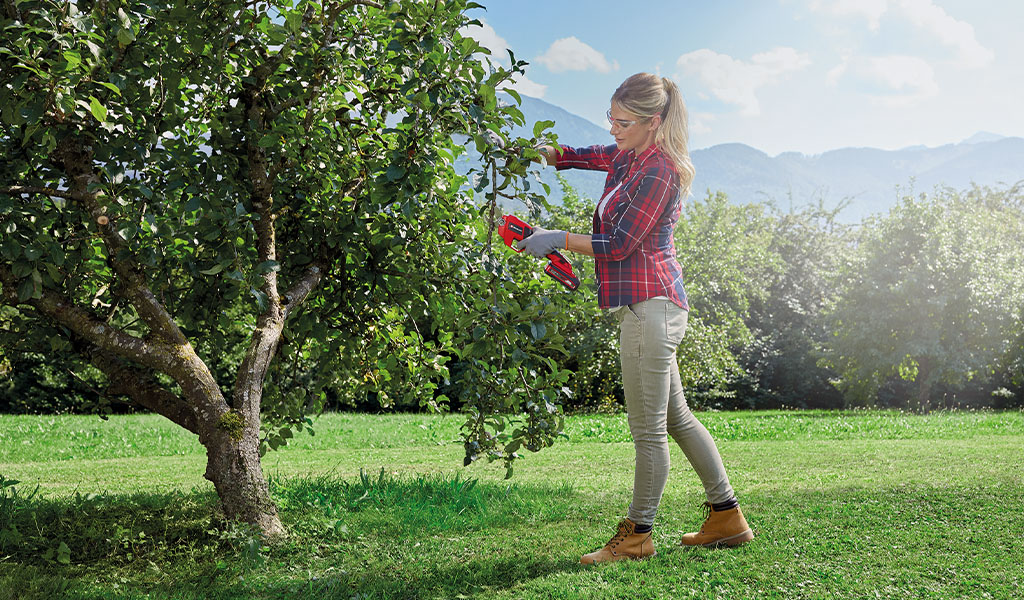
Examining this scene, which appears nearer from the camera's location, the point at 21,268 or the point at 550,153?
the point at 21,268

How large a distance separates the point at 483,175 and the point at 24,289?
1924mm

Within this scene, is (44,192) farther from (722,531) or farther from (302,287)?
(722,531)

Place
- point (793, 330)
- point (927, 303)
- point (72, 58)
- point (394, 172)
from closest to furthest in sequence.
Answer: point (72, 58)
point (394, 172)
point (927, 303)
point (793, 330)

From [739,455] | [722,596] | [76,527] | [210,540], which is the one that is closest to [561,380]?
[722,596]

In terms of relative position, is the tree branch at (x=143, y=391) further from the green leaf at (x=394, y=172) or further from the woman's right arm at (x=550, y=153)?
the woman's right arm at (x=550, y=153)

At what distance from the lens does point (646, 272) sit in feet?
10.1

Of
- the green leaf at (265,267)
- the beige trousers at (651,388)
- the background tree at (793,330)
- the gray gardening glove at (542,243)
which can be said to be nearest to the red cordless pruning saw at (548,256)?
the gray gardening glove at (542,243)

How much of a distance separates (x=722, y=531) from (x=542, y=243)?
159 centimetres

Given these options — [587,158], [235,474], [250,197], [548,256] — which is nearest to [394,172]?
[548,256]

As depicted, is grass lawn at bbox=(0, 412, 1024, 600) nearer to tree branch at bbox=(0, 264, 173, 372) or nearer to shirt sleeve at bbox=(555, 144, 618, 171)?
tree branch at bbox=(0, 264, 173, 372)

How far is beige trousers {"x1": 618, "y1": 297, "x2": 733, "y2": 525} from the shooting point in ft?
10.0

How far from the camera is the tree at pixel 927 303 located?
1927cm

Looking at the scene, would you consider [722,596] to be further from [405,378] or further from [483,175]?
[405,378]

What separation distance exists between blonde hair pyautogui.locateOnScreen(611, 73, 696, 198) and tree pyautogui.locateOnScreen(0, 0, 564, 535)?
0.53 metres
